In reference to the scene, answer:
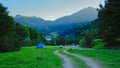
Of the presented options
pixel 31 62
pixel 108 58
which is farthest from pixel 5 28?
pixel 31 62

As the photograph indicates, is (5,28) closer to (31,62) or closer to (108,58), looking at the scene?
(108,58)

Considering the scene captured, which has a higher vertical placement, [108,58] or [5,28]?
[5,28]

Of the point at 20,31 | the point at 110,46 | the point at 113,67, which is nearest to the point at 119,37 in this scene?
the point at 110,46

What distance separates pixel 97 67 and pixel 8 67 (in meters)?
8.49

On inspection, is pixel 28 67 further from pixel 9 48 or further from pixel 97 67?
pixel 9 48

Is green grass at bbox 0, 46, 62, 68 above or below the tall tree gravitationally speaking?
below

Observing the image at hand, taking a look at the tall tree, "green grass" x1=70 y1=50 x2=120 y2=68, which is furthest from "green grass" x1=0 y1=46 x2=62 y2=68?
the tall tree

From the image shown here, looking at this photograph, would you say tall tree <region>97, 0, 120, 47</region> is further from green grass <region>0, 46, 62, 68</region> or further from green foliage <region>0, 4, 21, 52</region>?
green grass <region>0, 46, 62, 68</region>

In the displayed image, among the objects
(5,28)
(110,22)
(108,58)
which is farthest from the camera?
(5,28)

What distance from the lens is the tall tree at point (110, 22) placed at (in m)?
65.1

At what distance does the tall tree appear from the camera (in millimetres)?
65062

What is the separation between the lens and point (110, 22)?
217 ft

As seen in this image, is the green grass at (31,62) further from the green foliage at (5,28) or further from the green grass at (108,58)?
the green foliage at (5,28)

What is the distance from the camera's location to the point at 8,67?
1165 inches
